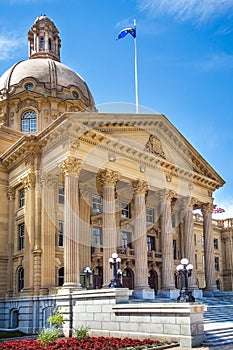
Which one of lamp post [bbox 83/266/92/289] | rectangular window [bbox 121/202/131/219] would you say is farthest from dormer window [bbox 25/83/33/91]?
lamp post [bbox 83/266/92/289]

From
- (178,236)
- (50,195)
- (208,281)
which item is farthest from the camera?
(178,236)

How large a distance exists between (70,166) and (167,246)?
1197cm

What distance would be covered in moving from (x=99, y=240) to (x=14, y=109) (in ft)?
57.3

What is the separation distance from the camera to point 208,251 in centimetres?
4206

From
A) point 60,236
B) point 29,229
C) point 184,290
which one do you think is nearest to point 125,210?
point 60,236

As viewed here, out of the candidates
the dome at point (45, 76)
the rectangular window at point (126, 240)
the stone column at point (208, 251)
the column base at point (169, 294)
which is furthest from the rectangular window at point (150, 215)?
the dome at point (45, 76)

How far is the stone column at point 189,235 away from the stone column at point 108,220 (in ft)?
32.1

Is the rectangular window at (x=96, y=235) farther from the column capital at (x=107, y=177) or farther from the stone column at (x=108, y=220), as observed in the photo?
the column capital at (x=107, y=177)

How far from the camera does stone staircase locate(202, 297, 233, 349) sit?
20.1 metres

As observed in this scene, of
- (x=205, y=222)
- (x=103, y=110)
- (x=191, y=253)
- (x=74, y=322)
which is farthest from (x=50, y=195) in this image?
(x=205, y=222)

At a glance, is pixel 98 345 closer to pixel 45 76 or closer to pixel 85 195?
pixel 85 195

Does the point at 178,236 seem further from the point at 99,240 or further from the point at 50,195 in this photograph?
the point at 50,195

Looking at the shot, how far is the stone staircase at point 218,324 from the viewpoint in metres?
20.1

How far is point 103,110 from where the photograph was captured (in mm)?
33156
